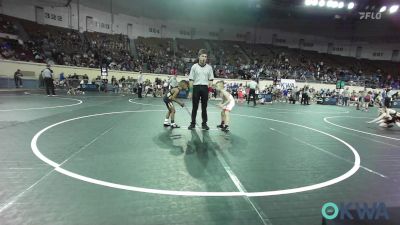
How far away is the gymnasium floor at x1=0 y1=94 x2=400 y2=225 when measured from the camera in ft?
8.84

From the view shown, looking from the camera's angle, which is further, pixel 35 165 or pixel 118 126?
pixel 118 126

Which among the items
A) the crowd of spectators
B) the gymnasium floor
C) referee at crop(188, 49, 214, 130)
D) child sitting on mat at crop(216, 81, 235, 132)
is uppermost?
the crowd of spectators

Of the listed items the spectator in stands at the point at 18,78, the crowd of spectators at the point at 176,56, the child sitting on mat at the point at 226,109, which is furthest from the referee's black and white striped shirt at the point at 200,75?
the spectator in stands at the point at 18,78

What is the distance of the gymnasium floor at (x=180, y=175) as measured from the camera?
8.84 feet

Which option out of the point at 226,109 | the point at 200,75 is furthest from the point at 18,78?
the point at 226,109

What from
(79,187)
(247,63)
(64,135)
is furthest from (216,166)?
(247,63)

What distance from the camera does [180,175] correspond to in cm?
371

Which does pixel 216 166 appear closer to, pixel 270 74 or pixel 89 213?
pixel 89 213

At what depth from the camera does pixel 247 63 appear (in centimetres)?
3234

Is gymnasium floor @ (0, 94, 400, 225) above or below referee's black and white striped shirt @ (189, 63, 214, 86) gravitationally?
below

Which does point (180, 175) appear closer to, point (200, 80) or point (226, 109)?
point (200, 80)

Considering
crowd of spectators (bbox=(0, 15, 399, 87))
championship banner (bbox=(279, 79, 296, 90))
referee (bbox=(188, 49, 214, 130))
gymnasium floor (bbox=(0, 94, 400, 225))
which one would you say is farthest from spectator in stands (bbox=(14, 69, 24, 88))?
championship banner (bbox=(279, 79, 296, 90))

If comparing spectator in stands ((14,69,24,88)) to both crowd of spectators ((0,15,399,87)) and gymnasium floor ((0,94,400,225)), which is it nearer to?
crowd of spectators ((0,15,399,87))

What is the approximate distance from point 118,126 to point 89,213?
460 centimetres
